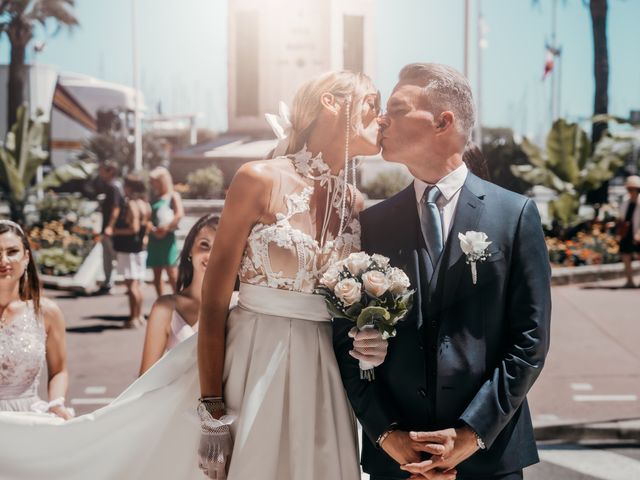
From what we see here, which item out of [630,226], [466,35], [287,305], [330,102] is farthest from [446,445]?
[630,226]

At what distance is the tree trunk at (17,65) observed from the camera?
73.8 feet

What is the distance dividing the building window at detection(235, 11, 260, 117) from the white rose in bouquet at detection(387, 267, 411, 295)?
83.0ft

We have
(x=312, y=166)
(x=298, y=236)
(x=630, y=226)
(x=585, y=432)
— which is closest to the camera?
(x=298, y=236)

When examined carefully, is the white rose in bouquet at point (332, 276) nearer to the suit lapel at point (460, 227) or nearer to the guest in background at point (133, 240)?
the suit lapel at point (460, 227)

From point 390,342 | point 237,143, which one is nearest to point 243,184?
point 390,342

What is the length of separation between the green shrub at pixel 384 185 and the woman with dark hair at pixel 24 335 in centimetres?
2050

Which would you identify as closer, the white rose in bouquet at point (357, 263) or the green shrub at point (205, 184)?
the white rose in bouquet at point (357, 263)

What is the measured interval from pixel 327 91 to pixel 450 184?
1.62ft

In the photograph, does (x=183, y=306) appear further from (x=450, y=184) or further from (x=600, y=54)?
(x=600, y=54)

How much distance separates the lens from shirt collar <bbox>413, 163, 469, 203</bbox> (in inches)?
102

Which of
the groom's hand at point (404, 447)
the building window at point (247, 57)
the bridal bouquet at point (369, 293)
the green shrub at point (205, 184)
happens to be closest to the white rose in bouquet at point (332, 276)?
the bridal bouquet at point (369, 293)

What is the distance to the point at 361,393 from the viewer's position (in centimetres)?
259

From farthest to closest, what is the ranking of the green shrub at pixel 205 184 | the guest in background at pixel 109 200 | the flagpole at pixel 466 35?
the green shrub at pixel 205 184, the flagpole at pixel 466 35, the guest in background at pixel 109 200

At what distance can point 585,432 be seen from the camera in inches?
244
